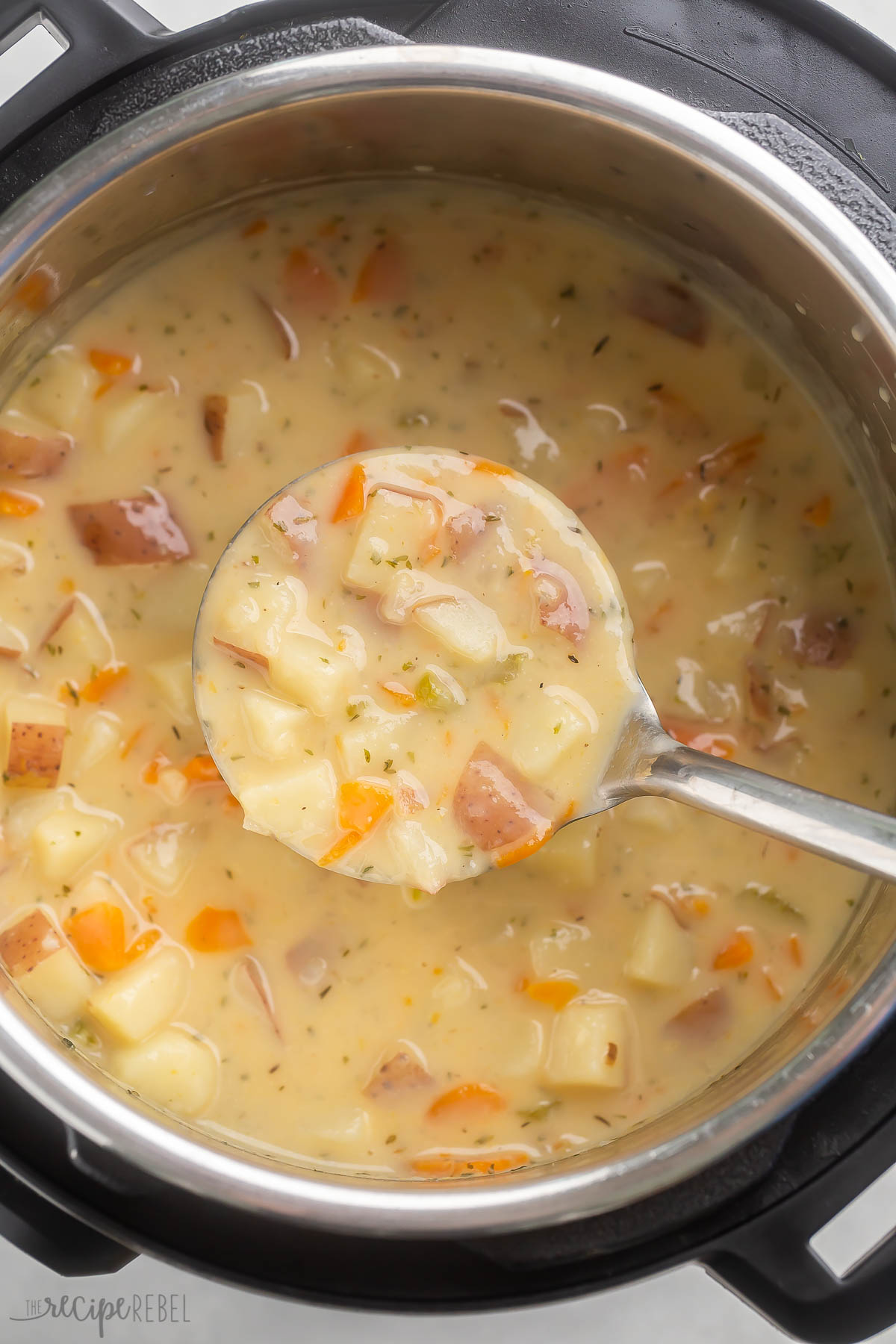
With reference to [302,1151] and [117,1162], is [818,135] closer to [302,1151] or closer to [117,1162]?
[302,1151]

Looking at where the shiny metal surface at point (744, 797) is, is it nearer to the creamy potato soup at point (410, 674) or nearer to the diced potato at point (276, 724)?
the creamy potato soup at point (410, 674)

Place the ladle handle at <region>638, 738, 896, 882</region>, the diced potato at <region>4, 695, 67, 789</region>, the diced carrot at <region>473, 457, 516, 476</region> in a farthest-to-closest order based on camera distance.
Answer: the diced potato at <region>4, 695, 67, 789</region>
the diced carrot at <region>473, 457, 516, 476</region>
the ladle handle at <region>638, 738, 896, 882</region>

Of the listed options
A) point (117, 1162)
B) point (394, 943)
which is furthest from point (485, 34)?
point (117, 1162)

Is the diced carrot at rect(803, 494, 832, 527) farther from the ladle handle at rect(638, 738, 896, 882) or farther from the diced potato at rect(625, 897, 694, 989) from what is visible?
the diced potato at rect(625, 897, 694, 989)

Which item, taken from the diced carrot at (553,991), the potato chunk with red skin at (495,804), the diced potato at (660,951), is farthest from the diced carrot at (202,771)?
the diced potato at (660,951)

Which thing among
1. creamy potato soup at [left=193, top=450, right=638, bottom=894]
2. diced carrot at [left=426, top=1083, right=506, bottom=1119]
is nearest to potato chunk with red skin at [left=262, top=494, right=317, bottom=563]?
creamy potato soup at [left=193, top=450, right=638, bottom=894]

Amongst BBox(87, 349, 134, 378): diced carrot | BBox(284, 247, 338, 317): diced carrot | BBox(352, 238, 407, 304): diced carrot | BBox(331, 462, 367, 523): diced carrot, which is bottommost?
BBox(87, 349, 134, 378): diced carrot
